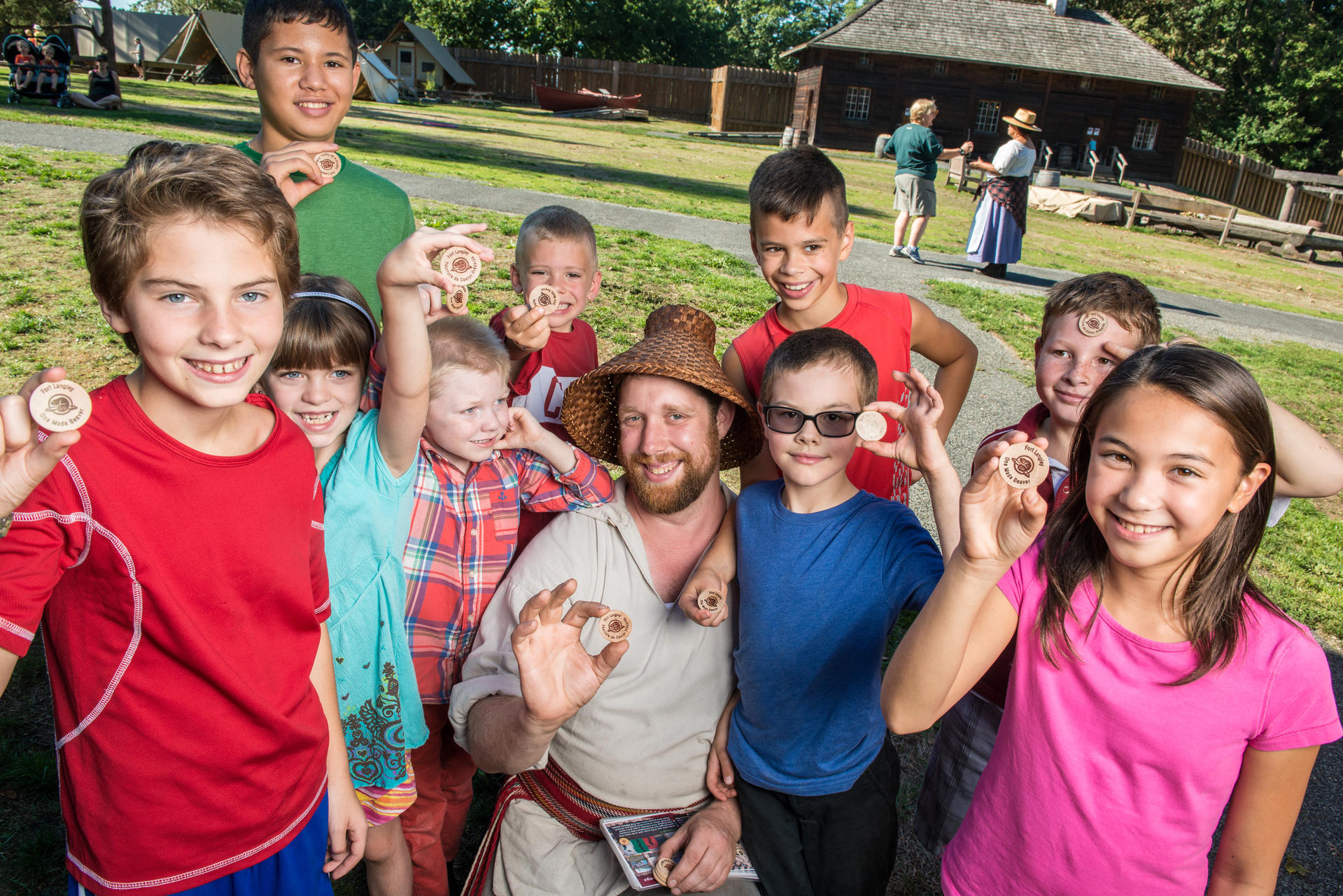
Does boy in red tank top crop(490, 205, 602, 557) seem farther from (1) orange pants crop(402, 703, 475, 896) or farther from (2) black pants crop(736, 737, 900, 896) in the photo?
(2) black pants crop(736, 737, 900, 896)

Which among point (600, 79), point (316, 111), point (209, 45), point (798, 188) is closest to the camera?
point (316, 111)

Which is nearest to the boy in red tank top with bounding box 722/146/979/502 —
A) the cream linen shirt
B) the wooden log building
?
the cream linen shirt

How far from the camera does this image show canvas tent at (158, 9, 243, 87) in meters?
33.8

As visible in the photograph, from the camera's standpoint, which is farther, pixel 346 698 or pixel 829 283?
pixel 829 283

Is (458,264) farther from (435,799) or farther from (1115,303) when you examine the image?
(1115,303)

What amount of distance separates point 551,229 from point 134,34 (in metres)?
50.5

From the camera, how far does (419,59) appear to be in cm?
4325

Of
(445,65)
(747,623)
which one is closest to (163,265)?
(747,623)

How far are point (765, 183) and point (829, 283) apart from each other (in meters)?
0.48

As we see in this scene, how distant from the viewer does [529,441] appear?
2.63 metres

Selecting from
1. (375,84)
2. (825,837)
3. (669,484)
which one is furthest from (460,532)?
(375,84)

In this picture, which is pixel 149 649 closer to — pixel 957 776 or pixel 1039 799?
pixel 1039 799

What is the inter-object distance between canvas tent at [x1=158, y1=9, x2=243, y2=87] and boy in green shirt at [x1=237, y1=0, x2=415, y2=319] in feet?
121

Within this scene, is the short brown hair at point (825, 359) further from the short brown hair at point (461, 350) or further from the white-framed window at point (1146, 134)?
the white-framed window at point (1146, 134)
